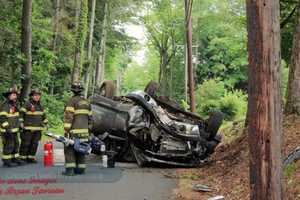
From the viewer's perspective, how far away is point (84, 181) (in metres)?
10.7

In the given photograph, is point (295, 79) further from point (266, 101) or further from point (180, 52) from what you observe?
point (180, 52)

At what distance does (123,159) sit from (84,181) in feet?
12.1

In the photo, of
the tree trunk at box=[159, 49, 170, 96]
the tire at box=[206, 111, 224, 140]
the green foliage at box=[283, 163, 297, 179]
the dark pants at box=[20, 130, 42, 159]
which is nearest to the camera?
the green foliage at box=[283, 163, 297, 179]

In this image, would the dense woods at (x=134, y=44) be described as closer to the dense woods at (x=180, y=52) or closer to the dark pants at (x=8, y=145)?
the dense woods at (x=180, y=52)

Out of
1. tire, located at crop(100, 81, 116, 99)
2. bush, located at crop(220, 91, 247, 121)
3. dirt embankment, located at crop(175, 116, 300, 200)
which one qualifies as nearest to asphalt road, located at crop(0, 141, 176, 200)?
dirt embankment, located at crop(175, 116, 300, 200)

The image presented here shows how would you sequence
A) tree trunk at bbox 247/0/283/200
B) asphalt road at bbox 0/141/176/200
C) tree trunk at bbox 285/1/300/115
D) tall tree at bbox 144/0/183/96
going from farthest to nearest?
1. tall tree at bbox 144/0/183/96
2. tree trunk at bbox 285/1/300/115
3. asphalt road at bbox 0/141/176/200
4. tree trunk at bbox 247/0/283/200

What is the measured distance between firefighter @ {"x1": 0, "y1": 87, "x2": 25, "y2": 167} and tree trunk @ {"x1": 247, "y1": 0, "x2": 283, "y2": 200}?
301 inches

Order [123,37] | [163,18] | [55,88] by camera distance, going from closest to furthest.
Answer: [55,88] < [123,37] < [163,18]

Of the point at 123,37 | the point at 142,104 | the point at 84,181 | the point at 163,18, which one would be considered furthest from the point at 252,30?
the point at 163,18

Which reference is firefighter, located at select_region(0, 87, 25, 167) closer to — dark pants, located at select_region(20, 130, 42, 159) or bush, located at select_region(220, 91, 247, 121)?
dark pants, located at select_region(20, 130, 42, 159)

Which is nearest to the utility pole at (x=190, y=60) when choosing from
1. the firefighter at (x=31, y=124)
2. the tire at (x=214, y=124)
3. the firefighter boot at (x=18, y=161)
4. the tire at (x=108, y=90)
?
the tire at (x=108, y=90)

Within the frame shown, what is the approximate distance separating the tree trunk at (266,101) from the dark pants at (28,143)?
8.17 m

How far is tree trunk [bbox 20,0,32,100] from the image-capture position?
2070cm

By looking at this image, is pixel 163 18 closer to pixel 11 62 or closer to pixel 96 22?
pixel 96 22
